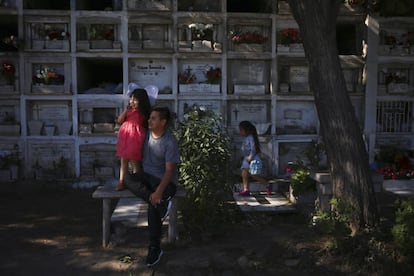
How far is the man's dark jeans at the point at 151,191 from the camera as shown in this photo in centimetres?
357

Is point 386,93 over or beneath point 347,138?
over

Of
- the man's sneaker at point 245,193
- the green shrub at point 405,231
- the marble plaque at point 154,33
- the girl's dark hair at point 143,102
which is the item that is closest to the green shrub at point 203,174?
the girl's dark hair at point 143,102

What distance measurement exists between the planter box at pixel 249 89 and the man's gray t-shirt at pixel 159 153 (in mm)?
3379

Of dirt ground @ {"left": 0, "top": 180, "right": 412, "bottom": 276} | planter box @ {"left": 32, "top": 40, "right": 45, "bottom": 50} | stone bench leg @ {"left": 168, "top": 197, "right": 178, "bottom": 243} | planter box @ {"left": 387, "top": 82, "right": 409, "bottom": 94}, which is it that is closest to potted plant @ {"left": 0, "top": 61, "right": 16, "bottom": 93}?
planter box @ {"left": 32, "top": 40, "right": 45, "bottom": 50}

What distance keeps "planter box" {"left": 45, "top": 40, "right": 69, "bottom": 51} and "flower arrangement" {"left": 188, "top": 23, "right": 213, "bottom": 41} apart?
1875 millimetres

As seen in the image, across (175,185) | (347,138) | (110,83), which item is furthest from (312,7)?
(110,83)

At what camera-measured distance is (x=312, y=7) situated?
12.7 feet

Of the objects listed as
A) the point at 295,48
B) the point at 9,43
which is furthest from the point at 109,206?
the point at 295,48

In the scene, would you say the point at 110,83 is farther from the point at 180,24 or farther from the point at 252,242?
the point at 252,242

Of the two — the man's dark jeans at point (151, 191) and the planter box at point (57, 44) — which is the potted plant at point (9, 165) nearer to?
the planter box at point (57, 44)

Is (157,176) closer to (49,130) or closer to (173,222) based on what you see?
(173,222)

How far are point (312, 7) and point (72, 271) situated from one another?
2973mm

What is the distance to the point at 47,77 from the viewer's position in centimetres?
662

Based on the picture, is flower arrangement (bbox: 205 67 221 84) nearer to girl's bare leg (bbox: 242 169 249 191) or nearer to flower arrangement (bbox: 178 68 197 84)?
flower arrangement (bbox: 178 68 197 84)
